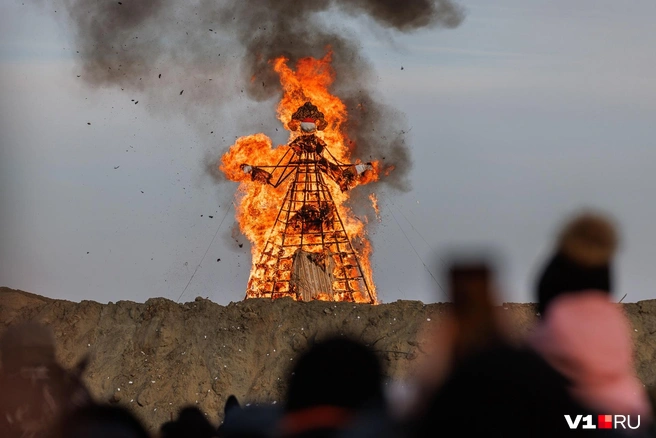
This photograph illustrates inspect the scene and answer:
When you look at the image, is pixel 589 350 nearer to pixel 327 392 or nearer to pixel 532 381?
pixel 532 381

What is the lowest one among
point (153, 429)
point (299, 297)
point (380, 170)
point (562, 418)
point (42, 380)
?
point (562, 418)

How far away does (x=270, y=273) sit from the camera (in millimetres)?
25859

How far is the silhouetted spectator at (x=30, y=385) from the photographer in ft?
23.9

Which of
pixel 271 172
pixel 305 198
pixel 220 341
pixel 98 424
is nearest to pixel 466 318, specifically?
pixel 98 424

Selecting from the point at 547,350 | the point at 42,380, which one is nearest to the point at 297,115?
the point at 42,380

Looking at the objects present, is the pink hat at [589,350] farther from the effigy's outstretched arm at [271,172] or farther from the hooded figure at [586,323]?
the effigy's outstretched arm at [271,172]

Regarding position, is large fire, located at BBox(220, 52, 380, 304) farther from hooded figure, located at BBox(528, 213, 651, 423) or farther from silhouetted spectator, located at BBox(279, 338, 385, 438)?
hooded figure, located at BBox(528, 213, 651, 423)

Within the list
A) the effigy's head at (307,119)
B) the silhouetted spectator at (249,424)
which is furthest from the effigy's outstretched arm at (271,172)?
the silhouetted spectator at (249,424)

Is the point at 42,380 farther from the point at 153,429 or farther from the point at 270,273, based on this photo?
the point at 270,273

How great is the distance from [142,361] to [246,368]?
204 centimetres

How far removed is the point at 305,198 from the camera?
1019 inches

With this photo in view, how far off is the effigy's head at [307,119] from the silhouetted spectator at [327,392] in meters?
20.7

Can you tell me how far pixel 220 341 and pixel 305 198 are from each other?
583 cm

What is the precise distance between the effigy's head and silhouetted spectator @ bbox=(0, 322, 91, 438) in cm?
1868
